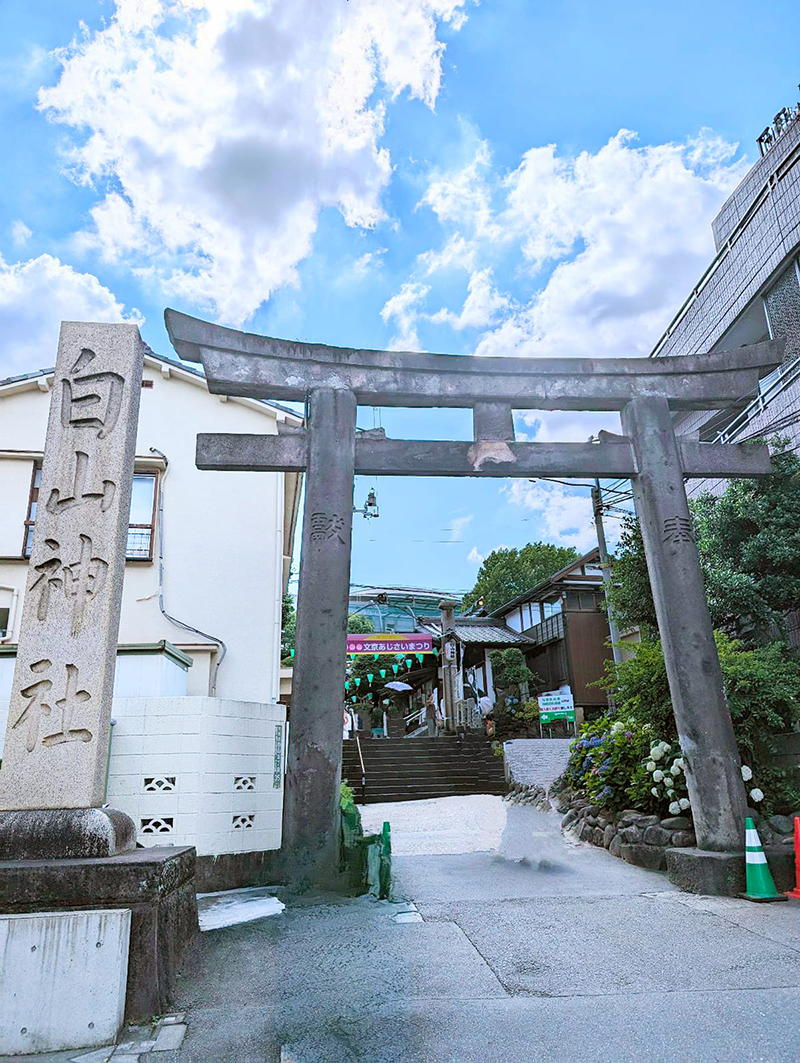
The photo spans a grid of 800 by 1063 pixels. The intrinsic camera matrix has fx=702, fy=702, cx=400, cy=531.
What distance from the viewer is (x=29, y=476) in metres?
13.8

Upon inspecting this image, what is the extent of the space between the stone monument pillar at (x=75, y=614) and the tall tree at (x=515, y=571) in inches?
1632

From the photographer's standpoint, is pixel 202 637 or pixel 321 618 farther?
pixel 202 637

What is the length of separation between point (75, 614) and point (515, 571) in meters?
44.4

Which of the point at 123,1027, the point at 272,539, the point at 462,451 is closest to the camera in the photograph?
the point at 123,1027

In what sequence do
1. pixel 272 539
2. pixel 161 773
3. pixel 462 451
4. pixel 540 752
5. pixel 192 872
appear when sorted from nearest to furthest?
pixel 192 872 < pixel 161 773 < pixel 462 451 < pixel 272 539 < pixel 540 752

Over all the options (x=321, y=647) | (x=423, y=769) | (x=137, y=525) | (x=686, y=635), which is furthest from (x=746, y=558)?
(x=423, y=769)

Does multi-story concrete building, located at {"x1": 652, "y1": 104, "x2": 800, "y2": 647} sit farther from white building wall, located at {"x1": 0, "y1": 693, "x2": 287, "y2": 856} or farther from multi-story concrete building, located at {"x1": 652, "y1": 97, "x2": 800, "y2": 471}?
white building wall, located at {"x1": 0, "y1": 693, "x2": 287, "y2": 856}

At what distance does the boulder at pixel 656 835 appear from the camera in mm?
8789

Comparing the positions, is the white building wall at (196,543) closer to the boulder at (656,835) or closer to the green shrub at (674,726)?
the green shrub at (674,726)

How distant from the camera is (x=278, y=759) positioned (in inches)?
364

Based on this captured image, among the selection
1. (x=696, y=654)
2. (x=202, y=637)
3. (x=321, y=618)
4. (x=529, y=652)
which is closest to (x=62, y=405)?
(x=321, y=618)

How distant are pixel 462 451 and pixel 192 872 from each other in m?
6.00

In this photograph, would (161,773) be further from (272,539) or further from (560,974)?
(272,539)

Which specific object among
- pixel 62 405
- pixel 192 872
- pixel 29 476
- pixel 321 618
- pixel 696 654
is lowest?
pixel 192 872
